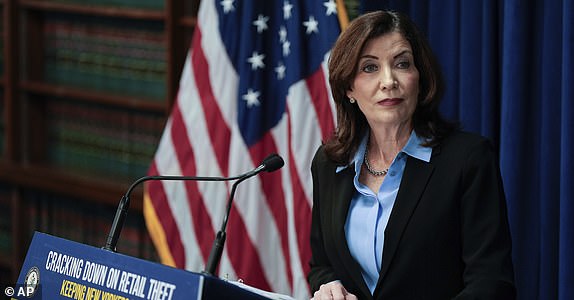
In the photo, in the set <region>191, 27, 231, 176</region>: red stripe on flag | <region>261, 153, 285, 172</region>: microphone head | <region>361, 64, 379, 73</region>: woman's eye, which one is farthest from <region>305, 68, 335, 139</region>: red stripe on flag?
<region>261, 153, 285, 172</region>: microphone head

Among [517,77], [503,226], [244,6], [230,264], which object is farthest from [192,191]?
[503,226]

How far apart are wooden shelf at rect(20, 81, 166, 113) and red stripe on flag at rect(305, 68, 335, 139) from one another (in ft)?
3.72

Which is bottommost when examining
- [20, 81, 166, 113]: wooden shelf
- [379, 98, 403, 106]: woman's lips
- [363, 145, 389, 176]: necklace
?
[363, 145, 389, 176]: necklace

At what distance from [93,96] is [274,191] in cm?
142

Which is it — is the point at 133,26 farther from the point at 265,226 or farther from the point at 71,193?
the point at 265,226

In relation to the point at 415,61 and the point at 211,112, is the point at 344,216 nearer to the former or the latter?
the point at 415,61

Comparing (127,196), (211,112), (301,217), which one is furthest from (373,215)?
(211,112)

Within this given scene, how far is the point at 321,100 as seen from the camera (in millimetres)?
3547

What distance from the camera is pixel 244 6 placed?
3.65 meters

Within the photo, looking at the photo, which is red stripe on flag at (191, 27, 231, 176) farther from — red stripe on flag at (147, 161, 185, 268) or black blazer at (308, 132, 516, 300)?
black blazer at (308, 132, 516, 300)

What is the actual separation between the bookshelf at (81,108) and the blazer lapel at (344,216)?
1.89m

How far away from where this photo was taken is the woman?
94.3 inches

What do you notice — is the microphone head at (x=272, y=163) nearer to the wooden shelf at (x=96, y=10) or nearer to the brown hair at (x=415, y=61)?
the brown hair at (x=415, y=61)

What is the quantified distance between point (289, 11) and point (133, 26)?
1342 millimetres
